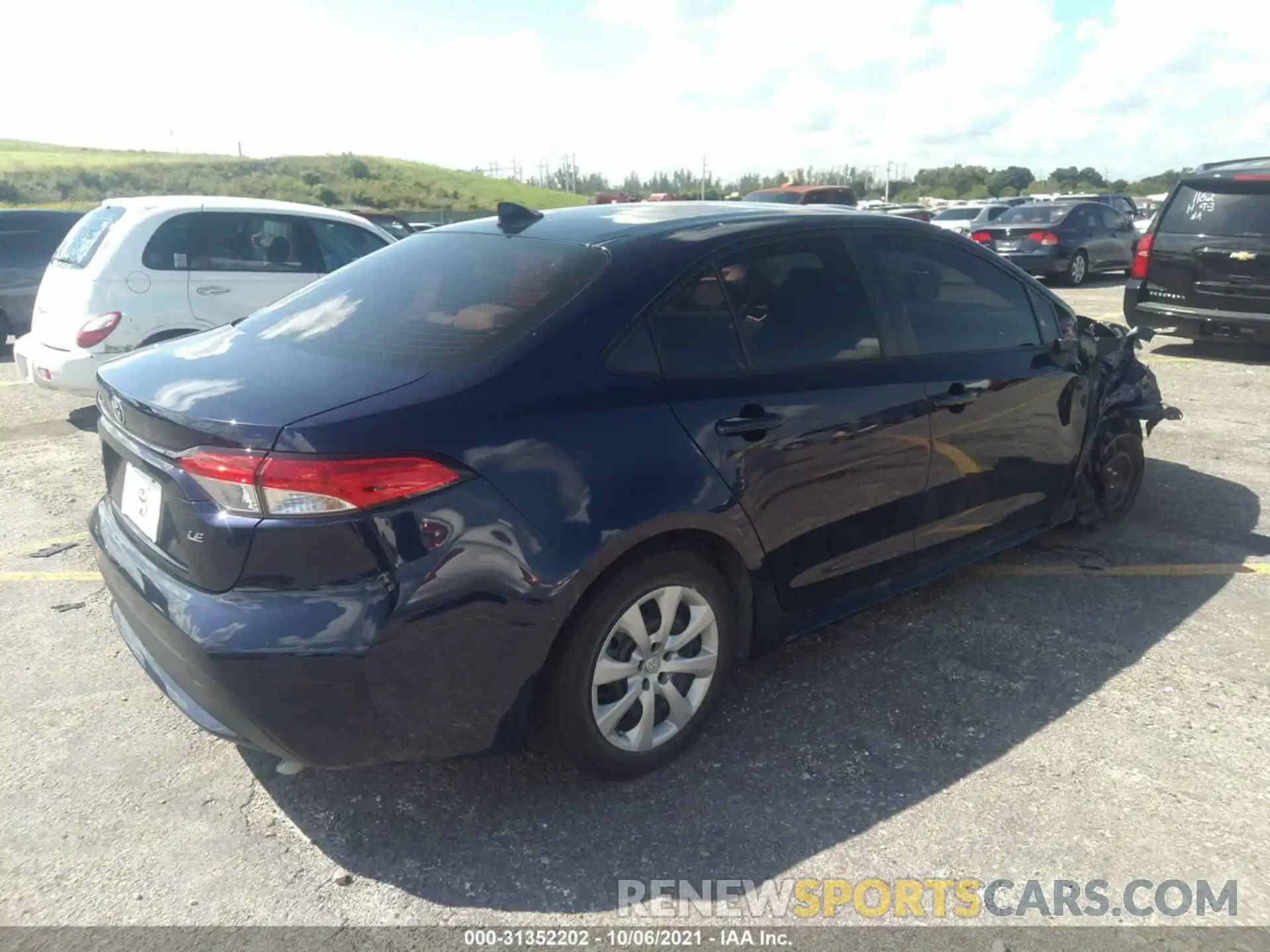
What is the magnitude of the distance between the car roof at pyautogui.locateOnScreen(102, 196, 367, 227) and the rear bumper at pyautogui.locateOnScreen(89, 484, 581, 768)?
17.9ft

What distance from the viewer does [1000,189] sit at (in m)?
73.0

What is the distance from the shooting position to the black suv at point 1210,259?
8977 millimetres

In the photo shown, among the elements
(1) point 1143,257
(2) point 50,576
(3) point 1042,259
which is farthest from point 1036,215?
(2) point 50,576

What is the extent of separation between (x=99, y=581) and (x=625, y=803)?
293 centimetres

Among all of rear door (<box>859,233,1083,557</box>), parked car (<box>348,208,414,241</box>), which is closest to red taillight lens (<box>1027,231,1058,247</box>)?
parked car (<box>348,208,414,241</box>)

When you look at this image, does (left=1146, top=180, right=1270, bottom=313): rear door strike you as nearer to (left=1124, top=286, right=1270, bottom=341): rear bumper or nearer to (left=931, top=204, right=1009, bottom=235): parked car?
(left=1124, top=286, right=1270, bottom=341): rear bumper

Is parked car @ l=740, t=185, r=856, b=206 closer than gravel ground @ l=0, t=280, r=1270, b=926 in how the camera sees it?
No

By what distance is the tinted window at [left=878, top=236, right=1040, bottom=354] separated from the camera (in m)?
3.71

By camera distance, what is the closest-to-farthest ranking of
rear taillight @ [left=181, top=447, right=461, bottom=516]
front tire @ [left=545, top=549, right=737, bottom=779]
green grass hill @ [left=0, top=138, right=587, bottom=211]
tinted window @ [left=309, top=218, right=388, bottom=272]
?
rear taillight @ [left=181, top=447, right=461, bottom=516], front tire @ [left=545, top=549, right=737, bottom=779], tinted window @ [left=309, top=218, right=388, bottom=272], green grass hill @ [left=0, top=138, right=587, bottom=211]

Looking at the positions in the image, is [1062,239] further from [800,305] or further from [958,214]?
[800,305]

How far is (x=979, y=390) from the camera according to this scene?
3.87 m

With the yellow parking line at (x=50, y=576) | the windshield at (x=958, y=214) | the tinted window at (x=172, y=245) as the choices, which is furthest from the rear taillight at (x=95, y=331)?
the windshield at (x=958, y=214)

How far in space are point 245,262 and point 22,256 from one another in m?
5.25

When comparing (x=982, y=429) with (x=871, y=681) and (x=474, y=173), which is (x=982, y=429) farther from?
(x=474, y=173)
